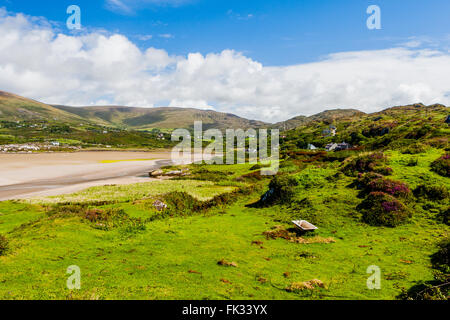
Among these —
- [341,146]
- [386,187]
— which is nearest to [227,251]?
[386,187]

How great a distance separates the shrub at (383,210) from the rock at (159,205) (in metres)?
19.9

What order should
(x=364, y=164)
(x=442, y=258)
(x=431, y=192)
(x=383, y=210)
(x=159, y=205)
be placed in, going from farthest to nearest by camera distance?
(x=364, y=164) → (x=159, y=205) → (x=431, y=192) → (x=383, y=210) → (x=442, y=258)

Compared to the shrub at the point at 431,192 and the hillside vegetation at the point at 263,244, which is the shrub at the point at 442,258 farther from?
the shrub at the point at 431,192

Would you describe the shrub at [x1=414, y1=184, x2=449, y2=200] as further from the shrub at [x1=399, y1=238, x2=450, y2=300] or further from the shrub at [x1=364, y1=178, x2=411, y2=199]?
the shrub at [x1=399, y1=238, x2=450, y2=300]

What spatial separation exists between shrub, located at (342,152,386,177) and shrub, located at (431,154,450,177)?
16.6 feet

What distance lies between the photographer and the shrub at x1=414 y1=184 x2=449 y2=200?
20.1 metres

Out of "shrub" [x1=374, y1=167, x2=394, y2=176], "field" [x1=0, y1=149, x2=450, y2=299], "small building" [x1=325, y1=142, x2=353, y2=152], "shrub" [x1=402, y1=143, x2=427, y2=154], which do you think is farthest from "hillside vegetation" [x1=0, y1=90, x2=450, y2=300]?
"small building" [x1=325, y1=142, x2=353, y2=152]

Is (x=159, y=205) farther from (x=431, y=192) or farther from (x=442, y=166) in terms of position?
(x=442, y=166)

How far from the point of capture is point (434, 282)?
10.6 m

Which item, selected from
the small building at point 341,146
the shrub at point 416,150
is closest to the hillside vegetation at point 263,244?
the shrub at point 416,150

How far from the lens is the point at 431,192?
67.6 feet

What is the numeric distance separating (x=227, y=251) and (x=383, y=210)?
1305cm
